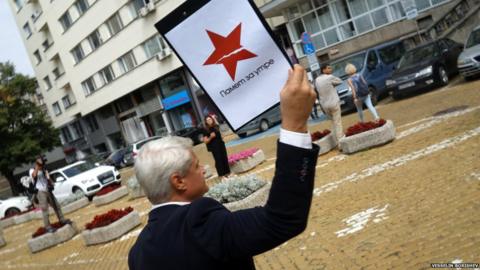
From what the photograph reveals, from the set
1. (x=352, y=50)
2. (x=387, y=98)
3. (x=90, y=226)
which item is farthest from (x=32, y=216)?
(x=352, y=50)

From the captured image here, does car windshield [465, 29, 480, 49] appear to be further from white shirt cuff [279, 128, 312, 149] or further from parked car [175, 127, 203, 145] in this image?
parked car [175, 127, 203, 145]

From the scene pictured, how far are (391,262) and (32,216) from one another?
19.0 metres

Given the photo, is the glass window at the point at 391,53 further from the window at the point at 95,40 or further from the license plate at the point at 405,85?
the window at the point at 95,40

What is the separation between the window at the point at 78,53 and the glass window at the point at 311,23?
74.4 feet

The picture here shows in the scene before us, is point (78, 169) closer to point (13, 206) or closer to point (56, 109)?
point (13, 206)

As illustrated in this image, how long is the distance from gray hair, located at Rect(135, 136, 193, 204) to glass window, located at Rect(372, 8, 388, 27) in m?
22.9

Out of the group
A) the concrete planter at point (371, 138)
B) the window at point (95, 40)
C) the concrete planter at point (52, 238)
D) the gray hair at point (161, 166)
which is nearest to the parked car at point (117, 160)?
the window at point (95, 40)

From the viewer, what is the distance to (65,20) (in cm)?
4178

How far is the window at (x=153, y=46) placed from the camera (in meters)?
31.6

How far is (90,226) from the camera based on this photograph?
10.1 meters

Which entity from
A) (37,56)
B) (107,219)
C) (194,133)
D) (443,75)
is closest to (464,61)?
(443,75)

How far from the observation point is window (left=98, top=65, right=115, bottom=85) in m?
37.6

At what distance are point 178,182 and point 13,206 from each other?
25.1m

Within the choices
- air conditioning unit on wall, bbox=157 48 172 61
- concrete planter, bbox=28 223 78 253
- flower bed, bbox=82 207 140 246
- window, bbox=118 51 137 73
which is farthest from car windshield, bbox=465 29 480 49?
window, bbox=118 51 137 73
